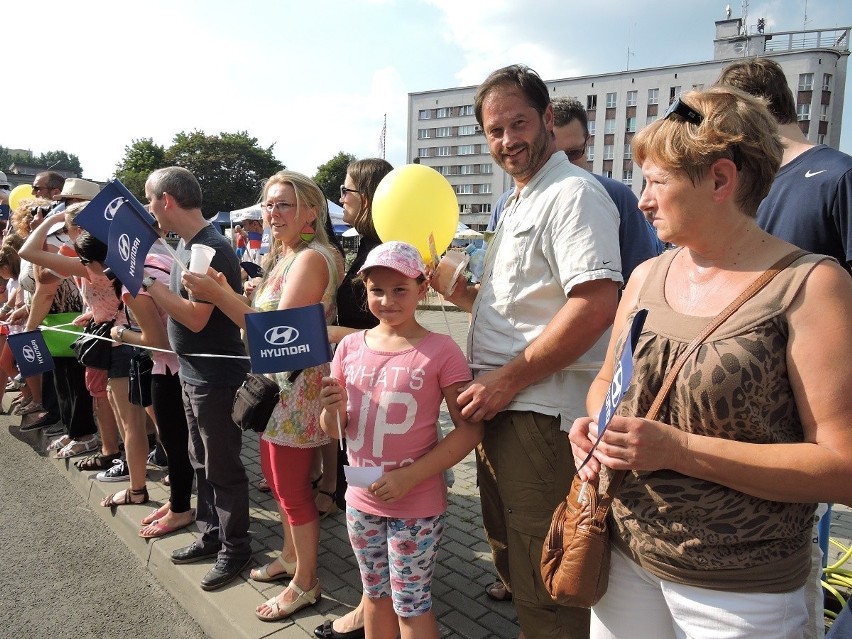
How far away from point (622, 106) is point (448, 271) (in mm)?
73594

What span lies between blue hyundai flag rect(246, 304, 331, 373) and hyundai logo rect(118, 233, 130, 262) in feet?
3.03

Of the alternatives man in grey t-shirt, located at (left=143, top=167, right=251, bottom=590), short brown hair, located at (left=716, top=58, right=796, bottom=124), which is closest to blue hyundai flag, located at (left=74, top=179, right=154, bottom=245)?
man in grey t-shirt, located at (left=143, top=167, right=251, bottom=590)

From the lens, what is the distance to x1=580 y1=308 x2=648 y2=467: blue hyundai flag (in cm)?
130

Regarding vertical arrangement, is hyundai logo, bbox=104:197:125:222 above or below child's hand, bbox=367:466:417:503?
above

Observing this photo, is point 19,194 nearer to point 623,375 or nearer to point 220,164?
point 623,375

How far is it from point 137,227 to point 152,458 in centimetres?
301

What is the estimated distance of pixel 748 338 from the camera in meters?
1.28

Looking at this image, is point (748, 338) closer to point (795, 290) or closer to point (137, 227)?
point (795, 290)

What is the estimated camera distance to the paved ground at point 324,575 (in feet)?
9.58

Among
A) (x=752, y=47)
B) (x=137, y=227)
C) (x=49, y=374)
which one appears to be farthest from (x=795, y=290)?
(x=752, y=47)

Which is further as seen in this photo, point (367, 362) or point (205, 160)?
point (205, 160)

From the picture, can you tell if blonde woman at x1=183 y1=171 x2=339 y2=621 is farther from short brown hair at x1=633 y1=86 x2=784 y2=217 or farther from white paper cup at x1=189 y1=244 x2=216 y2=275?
short brown hair at x1=633 y1=86 x2=784 y2=217

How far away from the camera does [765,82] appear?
2.21m

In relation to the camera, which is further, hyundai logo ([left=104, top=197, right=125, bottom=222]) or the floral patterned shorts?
hyundai logo ([left=104, top=197, right=125, bottom=222])
